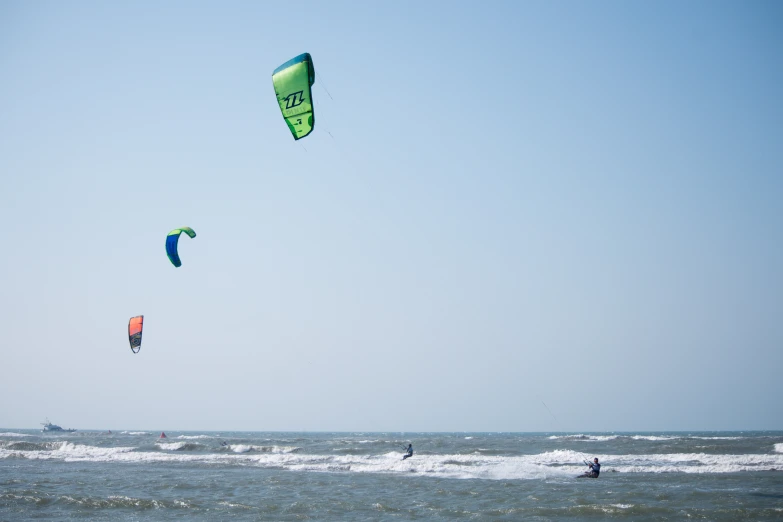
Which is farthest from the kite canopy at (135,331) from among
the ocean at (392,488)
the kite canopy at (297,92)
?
the kite canopy at (297,92)

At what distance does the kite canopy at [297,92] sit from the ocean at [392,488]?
7544 mm

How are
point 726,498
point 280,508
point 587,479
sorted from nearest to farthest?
point 280,508, point 726,498, point 587,479

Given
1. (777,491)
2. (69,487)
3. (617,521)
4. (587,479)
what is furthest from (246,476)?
(777,491)

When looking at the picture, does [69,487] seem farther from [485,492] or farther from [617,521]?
[617,521]

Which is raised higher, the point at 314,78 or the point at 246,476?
the point at 314,78

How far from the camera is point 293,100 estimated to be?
1024cm

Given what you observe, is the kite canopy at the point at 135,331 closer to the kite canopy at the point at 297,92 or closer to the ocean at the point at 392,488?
the ocean at the point at 392,488

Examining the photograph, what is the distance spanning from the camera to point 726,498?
551 inches

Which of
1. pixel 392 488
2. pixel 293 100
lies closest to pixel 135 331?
pixel 392 488

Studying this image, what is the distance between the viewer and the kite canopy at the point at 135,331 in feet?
64.7

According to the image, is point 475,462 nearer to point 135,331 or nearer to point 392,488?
point 392,488

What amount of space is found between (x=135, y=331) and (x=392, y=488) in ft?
32.8

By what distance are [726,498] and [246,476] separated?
13340mm

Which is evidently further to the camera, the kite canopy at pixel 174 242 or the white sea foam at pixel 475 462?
the white sea foam at pixel 475 462
